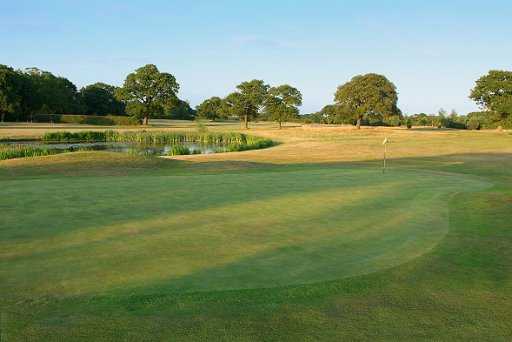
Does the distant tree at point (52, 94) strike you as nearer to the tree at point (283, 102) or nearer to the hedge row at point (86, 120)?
the hedge row at point (86, 120)

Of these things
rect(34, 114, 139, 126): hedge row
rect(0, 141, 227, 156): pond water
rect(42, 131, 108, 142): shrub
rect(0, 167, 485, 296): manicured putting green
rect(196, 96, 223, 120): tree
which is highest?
rect(196, 96, 223, 120): tree

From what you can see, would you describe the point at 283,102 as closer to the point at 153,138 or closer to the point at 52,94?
the point at 153,138

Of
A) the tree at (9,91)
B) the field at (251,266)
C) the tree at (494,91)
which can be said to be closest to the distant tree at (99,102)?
the tree at (9,91)

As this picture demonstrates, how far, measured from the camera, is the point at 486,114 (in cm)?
7581

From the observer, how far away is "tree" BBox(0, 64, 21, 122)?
76938 mm

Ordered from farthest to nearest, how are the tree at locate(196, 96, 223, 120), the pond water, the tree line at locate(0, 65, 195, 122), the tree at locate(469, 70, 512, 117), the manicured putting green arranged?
the tree at locate(196, 96, 223, 120) < the tree line at locate(0, 65, 195, 122) < the tree at locate(469, 70, 512, 117) < the pond water < the manicured putting green

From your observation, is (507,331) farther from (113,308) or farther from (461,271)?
(113,308)

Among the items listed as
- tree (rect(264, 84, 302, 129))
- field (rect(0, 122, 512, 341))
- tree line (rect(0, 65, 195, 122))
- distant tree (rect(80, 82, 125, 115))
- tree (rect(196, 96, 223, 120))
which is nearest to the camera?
field (rect(0, 122, 512, 341))

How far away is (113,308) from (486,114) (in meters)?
81.3

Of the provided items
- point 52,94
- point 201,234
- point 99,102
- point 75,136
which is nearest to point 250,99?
point 75,136

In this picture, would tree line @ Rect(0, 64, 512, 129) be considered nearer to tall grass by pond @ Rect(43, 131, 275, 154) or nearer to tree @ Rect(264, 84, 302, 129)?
tree @ Rect(264, 84, 302, 129)

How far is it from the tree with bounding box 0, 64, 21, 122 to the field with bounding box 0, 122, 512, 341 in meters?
73.8

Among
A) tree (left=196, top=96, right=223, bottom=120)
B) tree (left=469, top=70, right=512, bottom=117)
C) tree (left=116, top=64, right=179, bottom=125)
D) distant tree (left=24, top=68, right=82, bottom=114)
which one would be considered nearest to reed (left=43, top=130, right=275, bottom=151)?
tree (left=116, top=64, right=179, bottom=125)

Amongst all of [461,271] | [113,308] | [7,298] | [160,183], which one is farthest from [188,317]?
[160,183]
